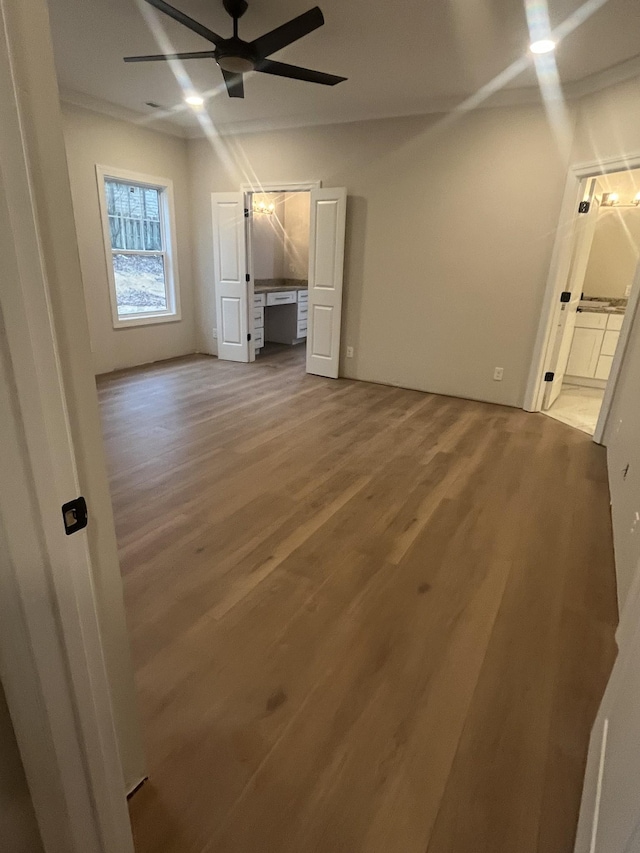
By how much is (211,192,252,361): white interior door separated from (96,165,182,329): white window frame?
0.56 meters

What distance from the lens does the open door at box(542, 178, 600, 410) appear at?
4090 millimetres

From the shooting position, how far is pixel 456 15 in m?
2.74

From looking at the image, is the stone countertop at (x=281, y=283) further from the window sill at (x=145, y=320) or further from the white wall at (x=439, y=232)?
the white wall at (x=439, y=232)

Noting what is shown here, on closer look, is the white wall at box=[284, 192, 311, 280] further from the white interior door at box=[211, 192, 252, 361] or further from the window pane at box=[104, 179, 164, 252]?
the window pane at box=[104, 179, 164, 252]

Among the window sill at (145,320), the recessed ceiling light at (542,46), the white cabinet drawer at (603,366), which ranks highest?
the recessed ceiling light at (542,46)

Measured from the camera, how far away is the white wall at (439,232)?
13.8 ft

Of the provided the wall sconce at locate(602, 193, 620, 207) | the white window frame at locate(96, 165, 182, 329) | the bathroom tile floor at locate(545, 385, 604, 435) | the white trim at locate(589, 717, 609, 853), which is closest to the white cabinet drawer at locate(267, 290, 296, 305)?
the white window frame at locate(96, 165, 182, 329)

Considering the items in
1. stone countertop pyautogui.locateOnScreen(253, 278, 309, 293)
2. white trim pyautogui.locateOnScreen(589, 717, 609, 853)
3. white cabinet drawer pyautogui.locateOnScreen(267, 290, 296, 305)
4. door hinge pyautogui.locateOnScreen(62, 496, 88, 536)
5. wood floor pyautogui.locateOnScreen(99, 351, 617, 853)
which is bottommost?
wood floor pyautogui.locateOnScreen(99, 351, 617, 853)

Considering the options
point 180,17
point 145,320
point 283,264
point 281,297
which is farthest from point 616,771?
point 283,264

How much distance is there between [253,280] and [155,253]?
126cm

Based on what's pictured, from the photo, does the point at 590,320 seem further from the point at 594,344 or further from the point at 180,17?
the point at 180,17

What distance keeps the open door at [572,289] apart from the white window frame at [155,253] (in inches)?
181

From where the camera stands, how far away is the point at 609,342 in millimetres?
5109

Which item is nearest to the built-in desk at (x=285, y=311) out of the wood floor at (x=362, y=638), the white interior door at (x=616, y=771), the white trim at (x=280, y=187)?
the white trim at (x=280, y=187)
